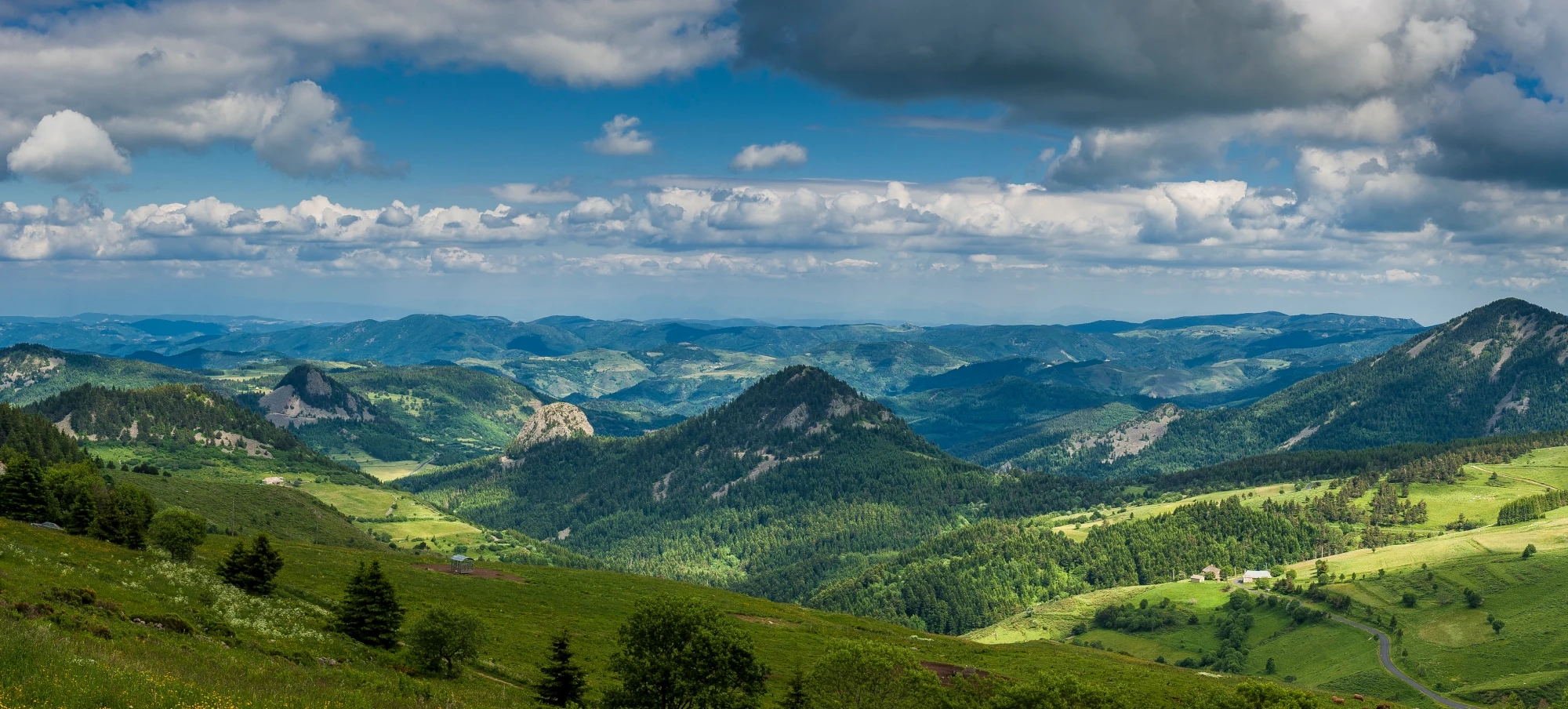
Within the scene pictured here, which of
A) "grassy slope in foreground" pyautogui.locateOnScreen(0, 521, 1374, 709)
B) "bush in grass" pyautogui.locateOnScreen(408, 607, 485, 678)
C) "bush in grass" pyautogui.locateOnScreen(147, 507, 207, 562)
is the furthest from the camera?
"bush in grass" pyautogui.locateOnScreen(147, 507, 207, 562)

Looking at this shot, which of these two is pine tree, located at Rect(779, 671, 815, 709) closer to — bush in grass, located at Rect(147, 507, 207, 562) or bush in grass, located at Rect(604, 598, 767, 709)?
bush in grass, located at Rect(604, 598, 767, 709)

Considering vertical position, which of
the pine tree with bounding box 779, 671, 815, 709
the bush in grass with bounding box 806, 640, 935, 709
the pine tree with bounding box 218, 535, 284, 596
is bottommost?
the pine tree with bounding box 779, 671, 815, 709

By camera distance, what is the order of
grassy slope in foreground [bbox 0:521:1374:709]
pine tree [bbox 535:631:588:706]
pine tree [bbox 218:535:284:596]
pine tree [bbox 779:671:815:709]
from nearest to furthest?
grassy slope in foreground [bbox 0:521:1374:709] → pine tree [bbox 535:631:588:706] → pine tree [bbox 779:671:815:709] → pine tree [bbox 218:535:284:596]

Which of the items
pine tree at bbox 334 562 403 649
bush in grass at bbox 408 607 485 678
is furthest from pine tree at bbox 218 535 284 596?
bush in grass at bbox 408 607 485 678

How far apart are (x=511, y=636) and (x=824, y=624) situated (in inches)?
3109

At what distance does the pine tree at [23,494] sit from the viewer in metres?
112

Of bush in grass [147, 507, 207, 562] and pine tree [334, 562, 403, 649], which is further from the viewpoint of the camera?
bush in grass [147, 507, 207, 562]

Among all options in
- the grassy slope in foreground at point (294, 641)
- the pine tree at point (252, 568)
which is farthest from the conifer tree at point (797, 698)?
the pine tree at point (252, 568)

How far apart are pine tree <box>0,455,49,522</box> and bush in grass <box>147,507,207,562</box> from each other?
1573 cm

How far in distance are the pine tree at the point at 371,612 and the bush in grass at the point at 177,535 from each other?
99.0ft

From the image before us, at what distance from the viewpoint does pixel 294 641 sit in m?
78.2

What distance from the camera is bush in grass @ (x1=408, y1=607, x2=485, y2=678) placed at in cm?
8656

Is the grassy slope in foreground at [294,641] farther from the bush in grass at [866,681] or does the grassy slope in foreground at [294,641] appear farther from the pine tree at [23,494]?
the bush in grass at [866,681]

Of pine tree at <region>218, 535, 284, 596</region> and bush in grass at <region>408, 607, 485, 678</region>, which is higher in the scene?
pine tree at <region>218, 535, 284, 596</region>
